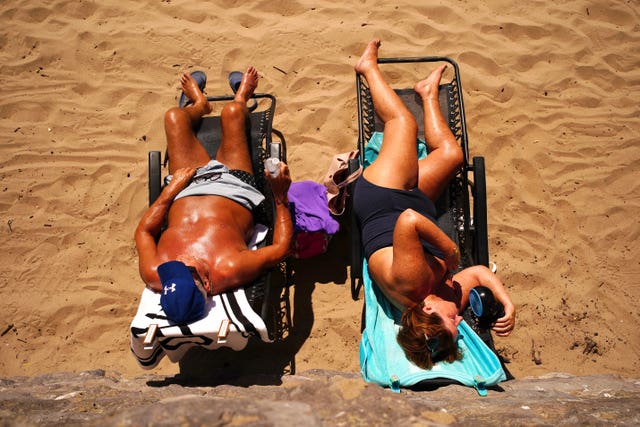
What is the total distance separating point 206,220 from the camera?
9.55ft

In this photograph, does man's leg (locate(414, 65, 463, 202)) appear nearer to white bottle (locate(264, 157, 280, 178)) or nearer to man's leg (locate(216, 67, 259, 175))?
white bottle (locate(264, 157, 280, 178))

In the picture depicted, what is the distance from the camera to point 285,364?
3217 millimetres

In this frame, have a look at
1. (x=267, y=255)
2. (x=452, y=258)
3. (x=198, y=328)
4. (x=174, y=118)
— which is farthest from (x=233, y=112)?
(x=452, y=258)

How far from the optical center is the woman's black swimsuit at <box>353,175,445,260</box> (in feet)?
9.34

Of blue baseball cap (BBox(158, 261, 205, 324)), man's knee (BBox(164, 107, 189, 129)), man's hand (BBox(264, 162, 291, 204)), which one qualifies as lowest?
Result: blue baseball cap (BBox(158, 261, 205, 324))

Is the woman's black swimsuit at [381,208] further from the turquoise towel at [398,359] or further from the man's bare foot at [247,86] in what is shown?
the man's bare foot at [247,86]

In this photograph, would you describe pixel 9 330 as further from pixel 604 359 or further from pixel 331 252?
pixel 604 359

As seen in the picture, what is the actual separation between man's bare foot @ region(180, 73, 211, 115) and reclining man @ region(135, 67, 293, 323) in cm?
13

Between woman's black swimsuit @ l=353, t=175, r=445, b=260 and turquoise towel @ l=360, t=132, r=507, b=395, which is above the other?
woman's black swimsuit @ l=353, t=175, r=445, b=260

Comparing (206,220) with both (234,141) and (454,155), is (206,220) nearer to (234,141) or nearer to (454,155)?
(234,141)

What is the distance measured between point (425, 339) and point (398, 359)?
245 millimetres

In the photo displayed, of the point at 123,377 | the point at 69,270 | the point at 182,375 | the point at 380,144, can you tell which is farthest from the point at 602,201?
the point at 69,270

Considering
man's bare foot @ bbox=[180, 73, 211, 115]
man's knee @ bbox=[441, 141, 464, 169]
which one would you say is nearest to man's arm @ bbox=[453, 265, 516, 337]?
man's knee @ bbox=[441, 141, 464, 169]

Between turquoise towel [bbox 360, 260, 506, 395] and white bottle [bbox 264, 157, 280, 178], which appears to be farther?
white bottle [bbox 264, 157, 280, 178]
